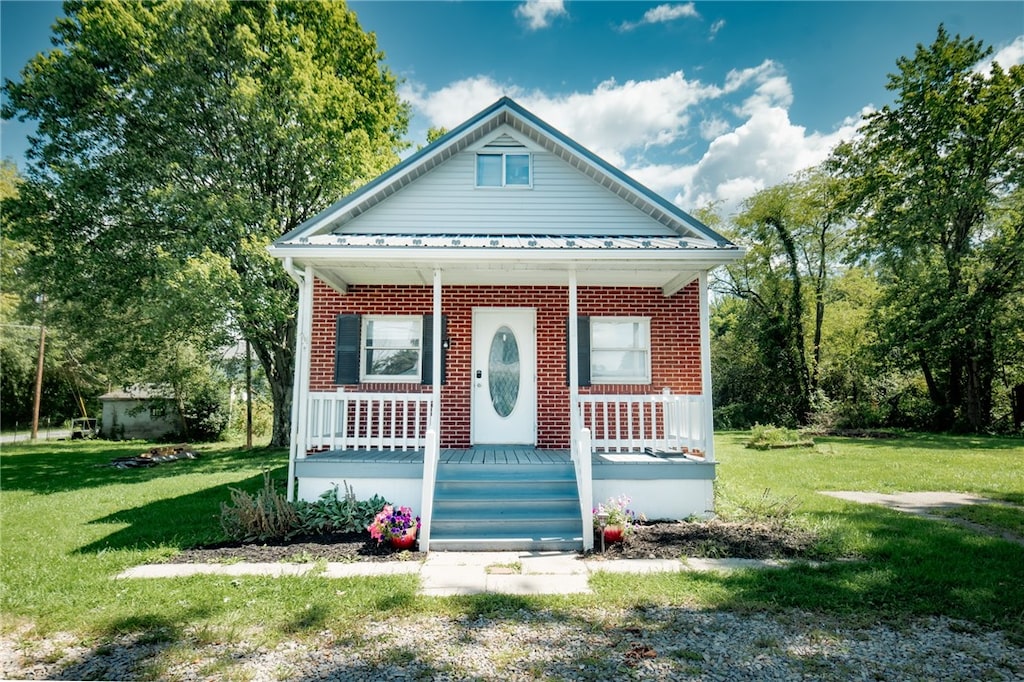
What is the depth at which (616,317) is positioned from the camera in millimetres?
9305

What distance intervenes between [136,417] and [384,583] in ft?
79.1

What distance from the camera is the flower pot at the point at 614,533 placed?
6117 millimetres

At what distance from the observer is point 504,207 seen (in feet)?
31.0

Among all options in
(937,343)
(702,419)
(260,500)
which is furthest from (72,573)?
(937,343)

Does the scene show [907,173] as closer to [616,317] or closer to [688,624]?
[616,317]

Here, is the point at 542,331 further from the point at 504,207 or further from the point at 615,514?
the point at 615,514

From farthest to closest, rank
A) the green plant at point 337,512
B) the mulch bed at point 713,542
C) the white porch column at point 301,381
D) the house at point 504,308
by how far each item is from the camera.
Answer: the house at point 504,308
the white porch column at point 301,381
the green plant at point 337,512
the mulch bed at point 713,542

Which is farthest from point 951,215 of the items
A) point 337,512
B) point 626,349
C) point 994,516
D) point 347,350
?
point 337,512

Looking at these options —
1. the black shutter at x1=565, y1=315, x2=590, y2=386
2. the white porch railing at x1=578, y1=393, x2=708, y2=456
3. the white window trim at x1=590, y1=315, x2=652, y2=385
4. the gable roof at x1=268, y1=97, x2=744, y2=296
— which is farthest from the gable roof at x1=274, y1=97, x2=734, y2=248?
the white porch railing at x1=578, y1=393, x2=708, y2=456

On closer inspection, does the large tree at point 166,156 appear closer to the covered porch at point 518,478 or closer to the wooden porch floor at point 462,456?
the wooden porch floor at point 462,456

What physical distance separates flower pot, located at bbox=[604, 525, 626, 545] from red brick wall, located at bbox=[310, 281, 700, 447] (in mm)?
2963

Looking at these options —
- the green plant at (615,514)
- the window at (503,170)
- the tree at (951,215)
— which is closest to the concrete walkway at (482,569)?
the green plant at (615,514)

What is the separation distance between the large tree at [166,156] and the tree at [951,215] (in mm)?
21280

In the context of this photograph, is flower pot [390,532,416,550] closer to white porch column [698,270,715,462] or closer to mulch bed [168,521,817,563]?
mulch bed [168,521,817,563]
